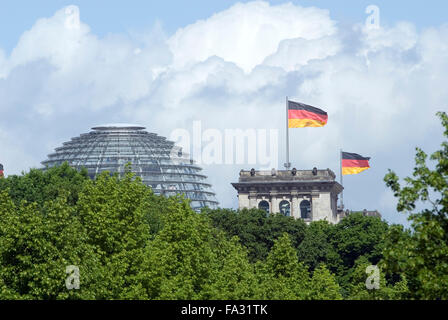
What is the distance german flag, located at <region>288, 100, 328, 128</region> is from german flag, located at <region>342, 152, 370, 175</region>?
18.3m

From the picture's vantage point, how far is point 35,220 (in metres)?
73.9

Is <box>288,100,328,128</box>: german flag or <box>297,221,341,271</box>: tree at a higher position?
<box>288,100,328,128</box>: german flag

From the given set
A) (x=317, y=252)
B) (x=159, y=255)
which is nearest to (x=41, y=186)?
(x=317, y=252)

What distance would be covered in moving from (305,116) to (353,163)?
815 inches

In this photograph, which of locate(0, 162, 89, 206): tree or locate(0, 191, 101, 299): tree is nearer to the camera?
locate(0, 191, 101, 299): tree

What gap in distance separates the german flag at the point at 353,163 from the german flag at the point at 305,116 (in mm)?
18275

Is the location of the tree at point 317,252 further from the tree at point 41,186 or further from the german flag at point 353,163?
the german flag at point 353,163

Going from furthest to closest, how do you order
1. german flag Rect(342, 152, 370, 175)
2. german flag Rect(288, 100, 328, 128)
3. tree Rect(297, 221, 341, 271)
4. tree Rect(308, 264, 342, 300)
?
german flag Rect(342, 152, 370, 175) → german flag Rect(288, 100, 328, 128) → tree Rect(297, 221, 341, 271) → tree Rect(308, 264, 342, 300)

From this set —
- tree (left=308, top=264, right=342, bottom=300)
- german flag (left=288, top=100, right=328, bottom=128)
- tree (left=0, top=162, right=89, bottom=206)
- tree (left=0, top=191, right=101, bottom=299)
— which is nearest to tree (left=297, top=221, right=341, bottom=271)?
german flag (left=288, top=100, right=328, bottom=128)

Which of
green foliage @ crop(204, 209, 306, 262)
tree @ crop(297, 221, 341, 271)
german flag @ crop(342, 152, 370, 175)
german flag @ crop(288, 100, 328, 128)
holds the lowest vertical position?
tree @ crop(297, 221, 341, 271)

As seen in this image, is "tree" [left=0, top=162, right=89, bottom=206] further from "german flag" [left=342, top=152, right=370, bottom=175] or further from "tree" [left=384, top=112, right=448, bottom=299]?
"tree" [left=384, top=112, right=448, bottom=299]

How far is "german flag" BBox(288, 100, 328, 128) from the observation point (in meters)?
166
